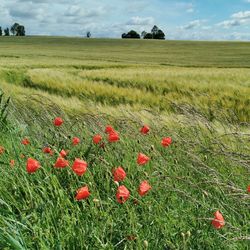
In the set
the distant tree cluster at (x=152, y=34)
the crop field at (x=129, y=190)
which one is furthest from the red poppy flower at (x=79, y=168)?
the distant tree cluster at (x=152, y=34)

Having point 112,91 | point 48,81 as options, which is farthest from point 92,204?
point 48,81

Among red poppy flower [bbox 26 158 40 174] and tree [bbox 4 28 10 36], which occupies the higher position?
red poppy flower [bbox 26 158 40 174]

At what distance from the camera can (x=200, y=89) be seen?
9.94m

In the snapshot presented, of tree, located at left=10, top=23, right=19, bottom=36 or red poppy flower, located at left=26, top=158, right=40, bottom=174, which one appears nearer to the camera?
red poppy flower, located at left=26, top=158, right=40, bottom=174

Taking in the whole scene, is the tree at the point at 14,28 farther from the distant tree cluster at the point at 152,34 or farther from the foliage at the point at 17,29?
the distant tree cluster at the point at 152,34

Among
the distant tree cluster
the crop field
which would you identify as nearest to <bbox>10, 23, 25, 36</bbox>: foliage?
the distant tree cluster

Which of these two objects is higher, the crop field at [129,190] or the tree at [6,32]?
the crop field at [129,190]

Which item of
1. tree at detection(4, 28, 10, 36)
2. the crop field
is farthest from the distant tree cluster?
the crop field

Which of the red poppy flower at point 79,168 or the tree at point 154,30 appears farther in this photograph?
the tree at point 154,30

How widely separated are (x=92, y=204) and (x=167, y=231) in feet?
1.36

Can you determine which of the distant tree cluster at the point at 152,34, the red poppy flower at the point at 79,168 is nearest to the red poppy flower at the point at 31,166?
the red poppy flower at the point at 79,168

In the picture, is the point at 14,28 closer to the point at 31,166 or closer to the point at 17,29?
the point at 17,29

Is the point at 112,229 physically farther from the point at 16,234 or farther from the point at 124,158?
the point at 124,158

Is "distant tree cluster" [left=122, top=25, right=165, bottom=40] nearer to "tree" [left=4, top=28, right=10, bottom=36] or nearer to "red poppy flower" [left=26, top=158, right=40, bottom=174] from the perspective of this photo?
"tree" [left=4, top=28, right=10, bottom=36]
